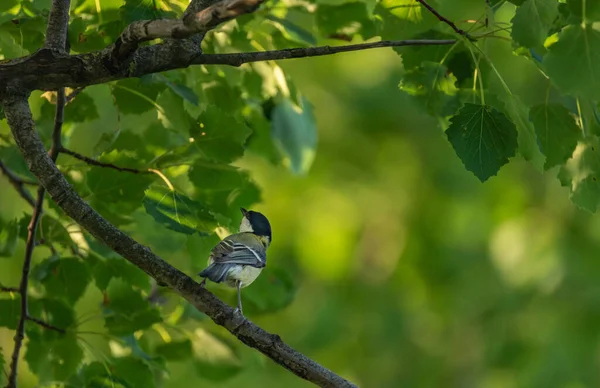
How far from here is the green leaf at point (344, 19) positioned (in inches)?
112

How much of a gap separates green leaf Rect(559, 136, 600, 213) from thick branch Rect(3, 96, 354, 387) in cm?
75

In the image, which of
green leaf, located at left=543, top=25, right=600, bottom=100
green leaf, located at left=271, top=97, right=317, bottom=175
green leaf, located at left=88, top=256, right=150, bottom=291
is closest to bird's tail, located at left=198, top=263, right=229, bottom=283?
green leaf, located at left=88, top=256, right=150, bottom=291

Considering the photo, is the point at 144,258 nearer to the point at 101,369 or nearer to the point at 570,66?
the point at 101,369

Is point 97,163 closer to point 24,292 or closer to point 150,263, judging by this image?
point 24,292

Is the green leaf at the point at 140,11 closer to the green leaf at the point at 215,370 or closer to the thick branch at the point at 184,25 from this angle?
the thick branch at the point at 184,25

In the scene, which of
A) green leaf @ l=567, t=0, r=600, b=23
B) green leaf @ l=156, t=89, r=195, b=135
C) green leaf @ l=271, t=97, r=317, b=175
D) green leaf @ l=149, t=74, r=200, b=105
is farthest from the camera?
green leaf @ l=271, t=97, r=317, b=175

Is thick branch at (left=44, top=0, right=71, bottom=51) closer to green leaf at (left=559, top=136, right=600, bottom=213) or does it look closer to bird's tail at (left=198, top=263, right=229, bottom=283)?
bird's tail at (left=198, top=263, right=229, bottom=283)

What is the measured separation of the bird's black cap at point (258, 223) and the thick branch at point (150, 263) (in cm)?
91

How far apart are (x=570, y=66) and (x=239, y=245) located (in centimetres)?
94

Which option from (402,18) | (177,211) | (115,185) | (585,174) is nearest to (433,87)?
(402,18)

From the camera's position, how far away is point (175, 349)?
2926 millimetres

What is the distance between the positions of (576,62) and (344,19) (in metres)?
1.22

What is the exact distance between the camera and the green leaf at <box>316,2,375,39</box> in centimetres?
284

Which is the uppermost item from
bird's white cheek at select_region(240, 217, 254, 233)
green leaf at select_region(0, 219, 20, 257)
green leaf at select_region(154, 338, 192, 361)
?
green leaf at select_region(0, 219, 20, 257)
